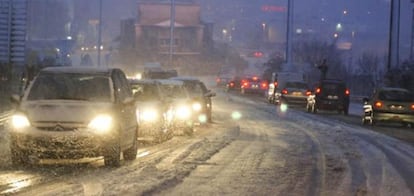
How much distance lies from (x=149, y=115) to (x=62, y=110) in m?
6.84

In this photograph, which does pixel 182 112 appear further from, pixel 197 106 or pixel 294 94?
pixel 294 94

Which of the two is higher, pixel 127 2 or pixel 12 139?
pixel 127 2

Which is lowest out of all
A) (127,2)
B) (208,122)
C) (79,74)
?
(208,122)

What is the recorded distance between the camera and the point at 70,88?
15.7 meters

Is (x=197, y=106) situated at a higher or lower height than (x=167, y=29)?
lower

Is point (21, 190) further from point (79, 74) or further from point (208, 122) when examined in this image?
point (208, 122)

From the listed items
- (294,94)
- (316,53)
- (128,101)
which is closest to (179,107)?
(128,101)

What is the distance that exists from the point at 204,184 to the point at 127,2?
118650mm

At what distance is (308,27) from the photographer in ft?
437

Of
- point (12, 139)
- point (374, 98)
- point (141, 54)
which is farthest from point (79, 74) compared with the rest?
point (141, 54)

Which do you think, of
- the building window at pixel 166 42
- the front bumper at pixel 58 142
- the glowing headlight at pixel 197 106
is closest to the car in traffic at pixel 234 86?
the building window at pixel 166 42

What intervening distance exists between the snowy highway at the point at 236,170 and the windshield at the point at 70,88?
125 centimetres

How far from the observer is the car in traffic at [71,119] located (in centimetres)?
1448

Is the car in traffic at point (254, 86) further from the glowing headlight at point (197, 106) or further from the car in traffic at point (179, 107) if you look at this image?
the car in traffic at point (179, 107)
